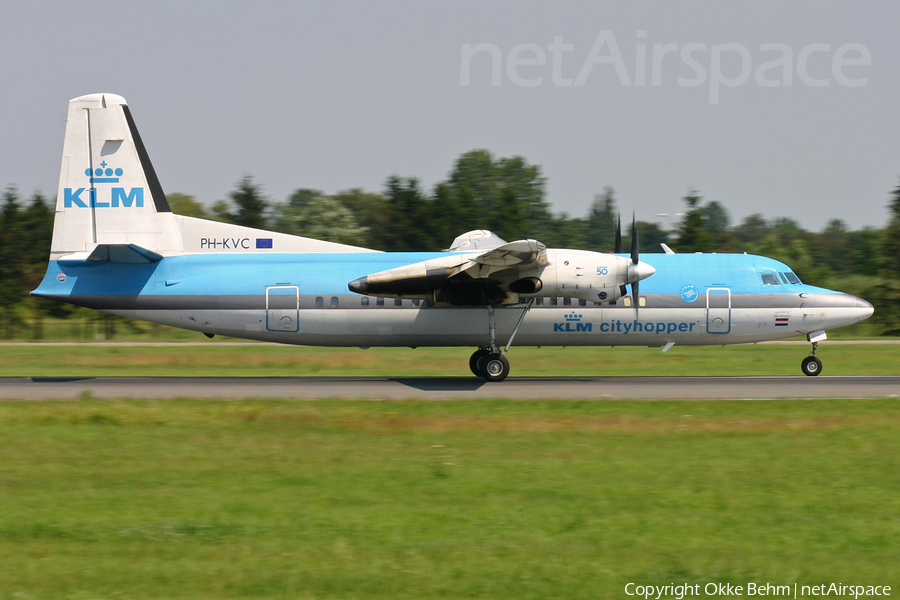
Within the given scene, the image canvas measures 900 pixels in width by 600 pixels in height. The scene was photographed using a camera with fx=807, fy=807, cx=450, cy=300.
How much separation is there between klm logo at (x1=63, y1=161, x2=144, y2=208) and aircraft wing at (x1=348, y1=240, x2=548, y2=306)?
6.90m

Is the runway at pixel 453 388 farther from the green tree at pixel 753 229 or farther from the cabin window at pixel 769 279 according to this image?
the green tree at pixel 753 229

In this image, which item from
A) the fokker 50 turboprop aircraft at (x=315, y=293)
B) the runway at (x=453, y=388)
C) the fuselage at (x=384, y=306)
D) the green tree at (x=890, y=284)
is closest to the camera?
the runway at (x=453, y=388)

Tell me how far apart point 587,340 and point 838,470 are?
11626 mm

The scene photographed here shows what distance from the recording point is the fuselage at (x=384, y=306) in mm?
22297

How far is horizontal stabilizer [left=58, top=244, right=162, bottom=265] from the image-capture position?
71.1 ft

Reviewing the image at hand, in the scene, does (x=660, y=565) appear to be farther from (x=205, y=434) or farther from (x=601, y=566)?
(x=205, y=434)

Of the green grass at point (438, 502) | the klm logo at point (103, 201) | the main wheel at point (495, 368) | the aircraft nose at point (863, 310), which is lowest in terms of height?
the green grass at point (438, 502)

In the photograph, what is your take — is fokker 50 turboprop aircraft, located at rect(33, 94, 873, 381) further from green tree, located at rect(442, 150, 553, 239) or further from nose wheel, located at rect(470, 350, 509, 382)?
green tree, located at rect(442, 150, 553, 239)

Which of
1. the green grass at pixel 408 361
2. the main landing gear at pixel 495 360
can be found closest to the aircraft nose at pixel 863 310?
the green grass at pixel 408 361

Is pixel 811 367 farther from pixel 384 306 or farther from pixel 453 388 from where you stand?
pixel 384 306

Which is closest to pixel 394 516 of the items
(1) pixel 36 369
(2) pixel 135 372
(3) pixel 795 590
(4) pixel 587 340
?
(3) pixel 795 590

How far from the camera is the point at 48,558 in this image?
24.9 ft

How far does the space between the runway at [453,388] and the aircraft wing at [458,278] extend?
95.3 inches

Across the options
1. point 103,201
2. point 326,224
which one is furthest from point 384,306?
point 326,224
